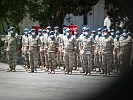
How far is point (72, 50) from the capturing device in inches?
548

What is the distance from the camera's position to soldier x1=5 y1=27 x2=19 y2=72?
14398mm

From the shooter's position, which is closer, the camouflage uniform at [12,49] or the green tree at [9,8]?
the green tree at [9,8]

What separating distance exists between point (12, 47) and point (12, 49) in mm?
78

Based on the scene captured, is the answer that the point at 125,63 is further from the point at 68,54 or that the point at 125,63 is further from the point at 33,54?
the point at 33,54

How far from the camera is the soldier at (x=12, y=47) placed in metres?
14.4

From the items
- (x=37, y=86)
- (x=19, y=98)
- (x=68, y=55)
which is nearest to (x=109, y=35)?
(x=68, y=55)

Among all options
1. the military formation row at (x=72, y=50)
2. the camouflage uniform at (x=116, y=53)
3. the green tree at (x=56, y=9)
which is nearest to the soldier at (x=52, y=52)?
the military formation row at (x=72, y=50)

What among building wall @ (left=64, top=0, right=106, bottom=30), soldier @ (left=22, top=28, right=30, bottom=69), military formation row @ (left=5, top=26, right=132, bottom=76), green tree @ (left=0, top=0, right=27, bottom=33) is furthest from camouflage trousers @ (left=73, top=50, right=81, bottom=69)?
building wall @ (left=64, top=0, right=106, bottom=30)

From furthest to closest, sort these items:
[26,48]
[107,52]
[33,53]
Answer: [26,48] < [33,53] < [107,52]

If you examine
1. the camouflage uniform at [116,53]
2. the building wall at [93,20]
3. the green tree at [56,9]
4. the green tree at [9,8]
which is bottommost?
the camouflage uniform at [116,53]

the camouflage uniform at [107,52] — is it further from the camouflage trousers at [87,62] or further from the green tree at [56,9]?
the green tree at [56,9]

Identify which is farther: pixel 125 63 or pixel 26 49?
pixel 26 49

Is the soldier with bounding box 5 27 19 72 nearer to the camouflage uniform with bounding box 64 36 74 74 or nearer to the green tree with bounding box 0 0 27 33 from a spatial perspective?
the camouflage uniform with bounding box 64 36 74 74

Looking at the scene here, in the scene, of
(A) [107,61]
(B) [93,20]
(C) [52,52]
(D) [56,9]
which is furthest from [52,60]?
(B) [93,20]
